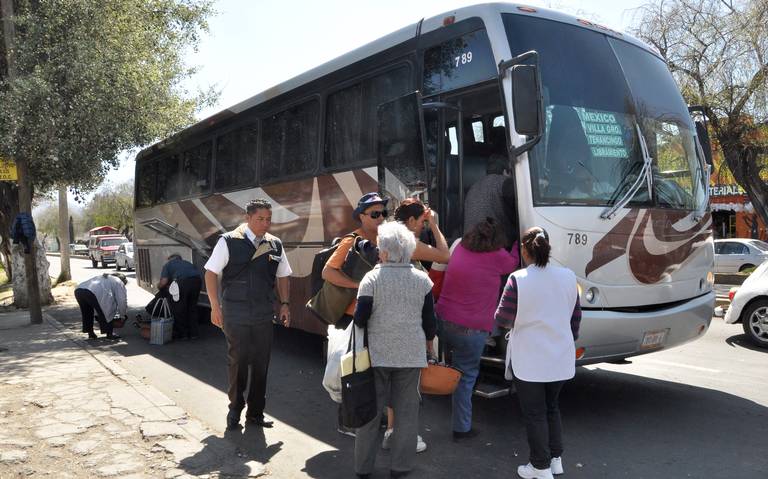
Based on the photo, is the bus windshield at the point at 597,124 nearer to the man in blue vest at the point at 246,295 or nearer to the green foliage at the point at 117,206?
the man in blue vest at the point at 246,295

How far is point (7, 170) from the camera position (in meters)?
12.7

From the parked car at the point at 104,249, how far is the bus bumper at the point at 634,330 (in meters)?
41.7

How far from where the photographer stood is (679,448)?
5.00m

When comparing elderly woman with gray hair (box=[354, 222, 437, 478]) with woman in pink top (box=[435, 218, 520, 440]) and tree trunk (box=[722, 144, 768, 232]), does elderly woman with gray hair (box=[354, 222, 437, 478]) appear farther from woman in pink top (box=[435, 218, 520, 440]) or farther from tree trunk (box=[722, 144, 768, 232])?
tree trunk (box=[722, 144, 768, 232])

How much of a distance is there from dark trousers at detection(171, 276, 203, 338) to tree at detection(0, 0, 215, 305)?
4.60 m

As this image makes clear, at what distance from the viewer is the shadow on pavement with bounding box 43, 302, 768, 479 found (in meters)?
4.66

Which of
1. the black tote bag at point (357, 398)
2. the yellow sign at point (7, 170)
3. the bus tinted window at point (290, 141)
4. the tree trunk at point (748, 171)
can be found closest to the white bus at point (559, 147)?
the bus tinted window at point (290, 141)

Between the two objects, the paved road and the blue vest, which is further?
the blue vest

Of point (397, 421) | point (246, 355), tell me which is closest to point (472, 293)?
point (397, 421)

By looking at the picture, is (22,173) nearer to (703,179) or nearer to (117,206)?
(703,179)

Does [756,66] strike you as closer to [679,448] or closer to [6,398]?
[679,448]

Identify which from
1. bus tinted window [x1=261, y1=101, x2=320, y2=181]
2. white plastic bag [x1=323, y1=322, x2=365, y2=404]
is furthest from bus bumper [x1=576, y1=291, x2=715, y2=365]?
bus tinted window [x1=261, y1=101, x2=320, y2=181]

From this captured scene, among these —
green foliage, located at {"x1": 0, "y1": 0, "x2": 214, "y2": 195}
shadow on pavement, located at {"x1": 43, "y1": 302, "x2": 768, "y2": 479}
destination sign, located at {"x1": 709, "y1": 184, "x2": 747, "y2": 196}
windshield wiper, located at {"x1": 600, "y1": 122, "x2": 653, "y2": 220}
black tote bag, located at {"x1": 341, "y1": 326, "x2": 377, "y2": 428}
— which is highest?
green foliage, located at {"x1": 0, "y1": 0, "x2": 214, "y2": 195}

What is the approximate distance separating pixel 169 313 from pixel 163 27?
1091 centimetres
